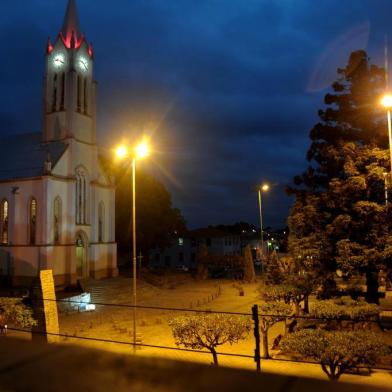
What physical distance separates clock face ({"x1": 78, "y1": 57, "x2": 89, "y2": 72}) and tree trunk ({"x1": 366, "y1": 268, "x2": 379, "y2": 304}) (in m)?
29.2

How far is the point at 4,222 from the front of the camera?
32094 millimetres

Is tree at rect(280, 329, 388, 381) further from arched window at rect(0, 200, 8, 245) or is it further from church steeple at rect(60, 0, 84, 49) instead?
church steeple at rect(60, 0, 84, 49)

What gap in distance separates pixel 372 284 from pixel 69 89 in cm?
2769

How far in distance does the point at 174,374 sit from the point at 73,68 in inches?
1257

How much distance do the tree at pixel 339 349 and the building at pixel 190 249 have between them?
57.6 metres

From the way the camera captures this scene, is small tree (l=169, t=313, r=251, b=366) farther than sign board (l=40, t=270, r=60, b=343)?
No

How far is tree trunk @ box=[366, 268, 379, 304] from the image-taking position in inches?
615

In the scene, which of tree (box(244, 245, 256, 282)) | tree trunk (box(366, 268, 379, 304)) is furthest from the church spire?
tree trunk (box(366, 268, 379, 304))

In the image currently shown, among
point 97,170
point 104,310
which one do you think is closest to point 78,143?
point 97,170

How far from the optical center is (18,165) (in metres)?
33.0

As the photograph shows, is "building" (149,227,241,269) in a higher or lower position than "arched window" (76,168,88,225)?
lower

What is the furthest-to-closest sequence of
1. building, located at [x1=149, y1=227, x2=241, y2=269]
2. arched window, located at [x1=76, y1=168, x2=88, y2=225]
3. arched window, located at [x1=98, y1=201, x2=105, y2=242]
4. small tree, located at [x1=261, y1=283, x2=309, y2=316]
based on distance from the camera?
building, located at [x1=149, y1=227, x2=241, y2=269] → arched window, located at [x1=98, y1=201, x2=105, y2=242] → arched window, located at [x1=76, y1=168, x2=88, y2=225] → small tree, located at [x1=261, y1=283, x2=309, y2=316]

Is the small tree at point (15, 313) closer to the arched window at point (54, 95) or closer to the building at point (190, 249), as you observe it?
the arched window at point (54, 95)

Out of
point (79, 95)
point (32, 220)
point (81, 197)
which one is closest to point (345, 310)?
point (32, 220)
